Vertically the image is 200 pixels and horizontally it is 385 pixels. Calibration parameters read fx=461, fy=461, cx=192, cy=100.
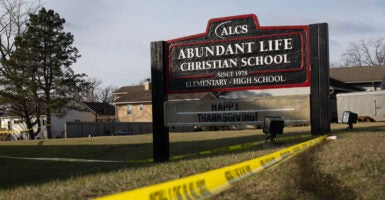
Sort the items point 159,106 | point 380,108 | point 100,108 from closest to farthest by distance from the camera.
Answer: point 159,106 → point 380,108 → point 100,108

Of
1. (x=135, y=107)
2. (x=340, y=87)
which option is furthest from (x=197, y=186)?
(x=135, y=107)

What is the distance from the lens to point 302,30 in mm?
12539

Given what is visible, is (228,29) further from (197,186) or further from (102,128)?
(102,128)

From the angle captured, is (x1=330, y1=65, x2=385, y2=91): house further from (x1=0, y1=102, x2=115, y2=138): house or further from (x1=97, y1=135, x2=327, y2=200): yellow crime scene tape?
(x1=97, y1=135, x2=327, y2=200): yellow crime scene tape

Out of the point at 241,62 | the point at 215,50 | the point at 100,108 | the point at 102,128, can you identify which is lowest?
the point at 102,128

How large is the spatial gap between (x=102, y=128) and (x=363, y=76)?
115ft

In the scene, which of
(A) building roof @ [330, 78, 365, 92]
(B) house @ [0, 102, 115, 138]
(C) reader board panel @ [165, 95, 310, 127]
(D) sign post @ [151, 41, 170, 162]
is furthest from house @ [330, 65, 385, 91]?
(D) sign post @ [151, 41, 170, 162]

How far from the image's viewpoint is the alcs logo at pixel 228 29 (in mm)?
12922

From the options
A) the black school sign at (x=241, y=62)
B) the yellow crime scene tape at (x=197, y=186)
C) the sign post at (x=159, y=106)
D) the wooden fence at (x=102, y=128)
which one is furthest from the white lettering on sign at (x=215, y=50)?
A: the wooden fence at (x=102, y=128)

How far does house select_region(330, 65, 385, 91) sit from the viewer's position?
201 ft

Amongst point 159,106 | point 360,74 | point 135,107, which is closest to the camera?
point 159,106

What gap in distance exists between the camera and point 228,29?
1305 cm

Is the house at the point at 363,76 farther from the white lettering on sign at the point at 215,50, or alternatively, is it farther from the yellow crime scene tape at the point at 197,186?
the yellow crime scene tape at the point at 197,186

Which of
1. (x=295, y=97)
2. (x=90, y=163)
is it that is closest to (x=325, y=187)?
(x=295, y=97)
